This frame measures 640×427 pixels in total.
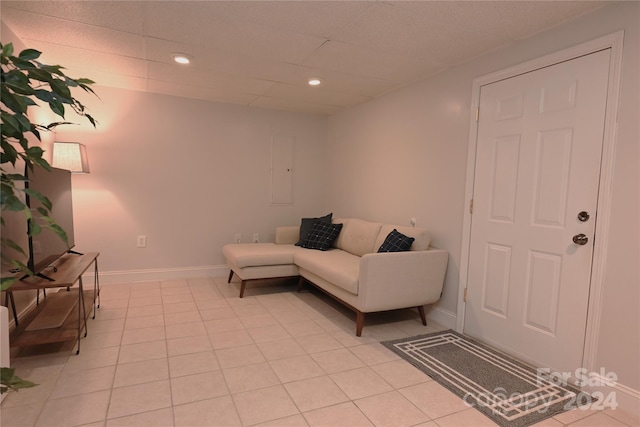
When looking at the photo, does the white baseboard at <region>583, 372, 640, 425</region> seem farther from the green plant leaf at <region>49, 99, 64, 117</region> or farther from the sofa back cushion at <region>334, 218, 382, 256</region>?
the green plant leaf at <region>49, 99, 64, 117</region>

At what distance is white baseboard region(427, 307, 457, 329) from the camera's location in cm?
305

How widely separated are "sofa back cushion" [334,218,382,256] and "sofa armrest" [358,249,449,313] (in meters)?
0.64

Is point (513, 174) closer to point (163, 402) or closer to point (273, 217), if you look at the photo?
point (163, 402)

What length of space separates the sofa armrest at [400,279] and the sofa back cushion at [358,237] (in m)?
0.64

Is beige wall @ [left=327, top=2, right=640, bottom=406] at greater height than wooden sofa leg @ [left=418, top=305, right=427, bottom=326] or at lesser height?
greater

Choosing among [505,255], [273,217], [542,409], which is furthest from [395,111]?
[542,409]

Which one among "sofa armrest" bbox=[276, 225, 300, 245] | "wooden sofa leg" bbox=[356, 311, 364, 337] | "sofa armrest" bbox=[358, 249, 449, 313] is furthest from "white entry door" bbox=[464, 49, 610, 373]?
"sofa armrest" bbox=[276, 225, 300, 245]

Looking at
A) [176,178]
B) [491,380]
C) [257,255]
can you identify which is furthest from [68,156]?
[491,380]

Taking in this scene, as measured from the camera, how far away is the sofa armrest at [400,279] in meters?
2.78

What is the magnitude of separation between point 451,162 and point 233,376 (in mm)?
2377

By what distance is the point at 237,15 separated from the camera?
7.36ft

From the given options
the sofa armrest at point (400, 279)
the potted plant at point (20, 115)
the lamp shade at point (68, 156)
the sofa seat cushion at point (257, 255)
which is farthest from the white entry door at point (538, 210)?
the lamp shade at point (68, 156)

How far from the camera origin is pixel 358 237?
382 cm

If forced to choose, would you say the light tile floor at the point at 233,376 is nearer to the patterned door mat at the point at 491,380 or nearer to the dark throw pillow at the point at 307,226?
the patterned door mat at the point at 491,380
